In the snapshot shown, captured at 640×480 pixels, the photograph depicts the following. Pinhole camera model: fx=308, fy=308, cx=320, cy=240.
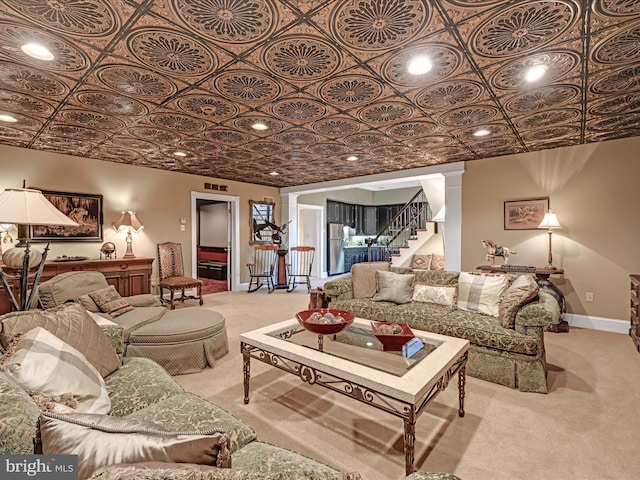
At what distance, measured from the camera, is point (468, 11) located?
1666 mm

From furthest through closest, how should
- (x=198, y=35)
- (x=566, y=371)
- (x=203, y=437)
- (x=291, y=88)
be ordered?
1. (x=566, y=371)
2. (x=291, y=88)
3. (x=198, y=35)
4. (x=203, y=437)

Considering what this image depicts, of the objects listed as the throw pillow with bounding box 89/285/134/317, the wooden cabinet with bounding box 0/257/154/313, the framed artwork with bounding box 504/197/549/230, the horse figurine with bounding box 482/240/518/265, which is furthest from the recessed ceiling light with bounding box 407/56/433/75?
the wooden cabinet with bounding box 0/257/154/313

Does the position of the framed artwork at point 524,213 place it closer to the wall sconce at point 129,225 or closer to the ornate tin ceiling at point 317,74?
the ornate tin ceiling at point 317,74

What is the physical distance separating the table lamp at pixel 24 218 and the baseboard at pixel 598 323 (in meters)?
5.52

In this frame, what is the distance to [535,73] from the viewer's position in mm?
2301

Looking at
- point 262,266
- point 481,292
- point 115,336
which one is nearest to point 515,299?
point 481,292

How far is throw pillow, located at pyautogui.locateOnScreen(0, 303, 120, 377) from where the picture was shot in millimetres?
1510

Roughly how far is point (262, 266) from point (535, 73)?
5.97 metres

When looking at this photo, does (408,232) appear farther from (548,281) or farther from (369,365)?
(369,365)

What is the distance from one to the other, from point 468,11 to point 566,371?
2990mm

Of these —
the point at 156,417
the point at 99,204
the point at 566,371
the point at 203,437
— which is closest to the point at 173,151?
the point at 99,204

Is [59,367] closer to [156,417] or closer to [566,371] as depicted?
[156,417]

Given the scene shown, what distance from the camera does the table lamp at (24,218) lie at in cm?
172

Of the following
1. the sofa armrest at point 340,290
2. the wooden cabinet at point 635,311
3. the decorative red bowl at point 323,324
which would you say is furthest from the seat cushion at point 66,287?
the wooden cabinet at point 635,311
